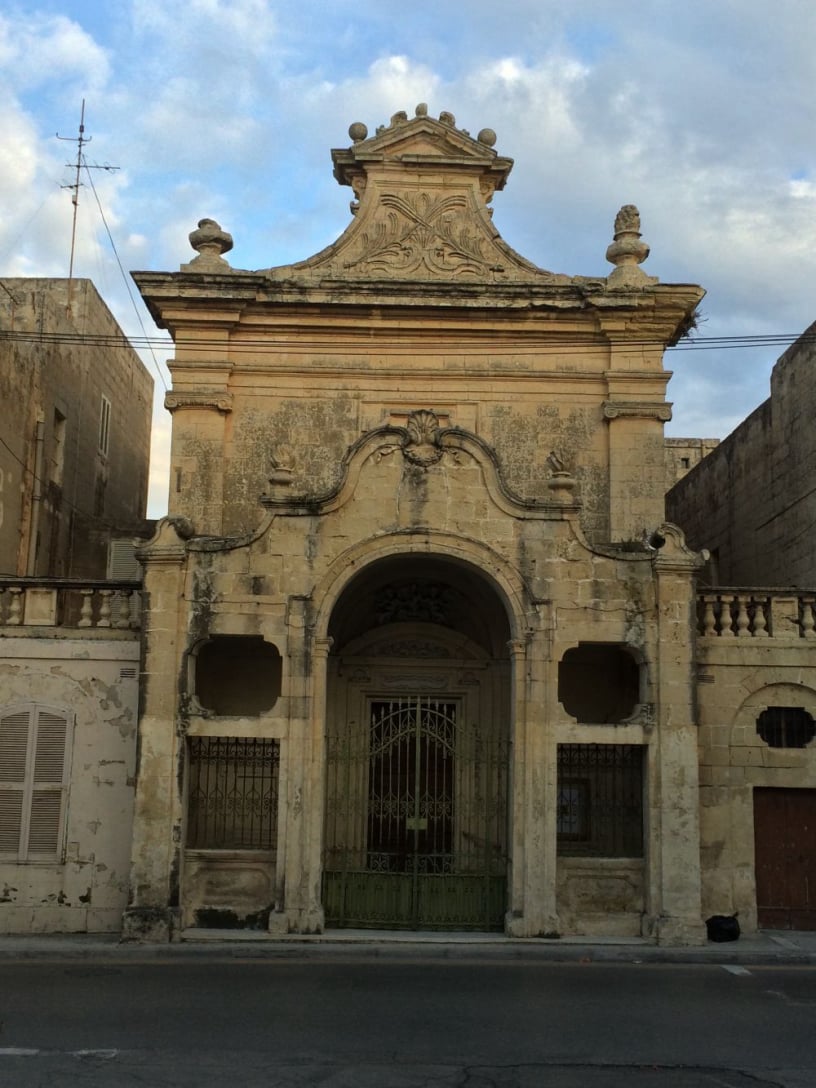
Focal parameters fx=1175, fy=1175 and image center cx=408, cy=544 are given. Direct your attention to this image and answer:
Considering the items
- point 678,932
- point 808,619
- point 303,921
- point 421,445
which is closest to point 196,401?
point 421,445

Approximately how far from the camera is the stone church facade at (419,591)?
48.1 feet

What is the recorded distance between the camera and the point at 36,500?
23.0 meters

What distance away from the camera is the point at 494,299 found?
1859cm

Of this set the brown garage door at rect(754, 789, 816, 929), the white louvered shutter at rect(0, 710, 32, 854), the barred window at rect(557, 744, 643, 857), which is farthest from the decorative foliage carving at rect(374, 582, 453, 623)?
the white louvered shutter at rect(0, 710, 32, 854)

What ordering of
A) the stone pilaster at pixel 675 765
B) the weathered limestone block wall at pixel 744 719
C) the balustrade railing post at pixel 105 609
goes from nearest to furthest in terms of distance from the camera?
the stone pilaster at pixel 675 765 → the weathered limestone block wall at pixel 744 719 → the balustrade railing post at pixel 105 609

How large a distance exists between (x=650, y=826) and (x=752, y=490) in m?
10.2

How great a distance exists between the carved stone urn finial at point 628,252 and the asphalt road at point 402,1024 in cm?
1052

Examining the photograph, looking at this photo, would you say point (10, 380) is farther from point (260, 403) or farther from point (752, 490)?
point (752, 490)

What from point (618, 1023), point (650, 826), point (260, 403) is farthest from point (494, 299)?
point (618, 1023)

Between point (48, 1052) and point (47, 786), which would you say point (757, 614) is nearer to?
point (47, 786)

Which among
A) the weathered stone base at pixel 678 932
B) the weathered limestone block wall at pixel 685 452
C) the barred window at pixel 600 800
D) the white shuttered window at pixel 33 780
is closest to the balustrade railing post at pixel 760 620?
the barred window at pixel 600 800

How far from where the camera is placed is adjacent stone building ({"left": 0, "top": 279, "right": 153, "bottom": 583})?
2214cm

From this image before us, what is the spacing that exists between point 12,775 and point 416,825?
5.38 m

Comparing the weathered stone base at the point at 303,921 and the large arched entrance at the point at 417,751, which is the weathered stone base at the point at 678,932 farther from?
the weathered stone base at the point at 303,921
